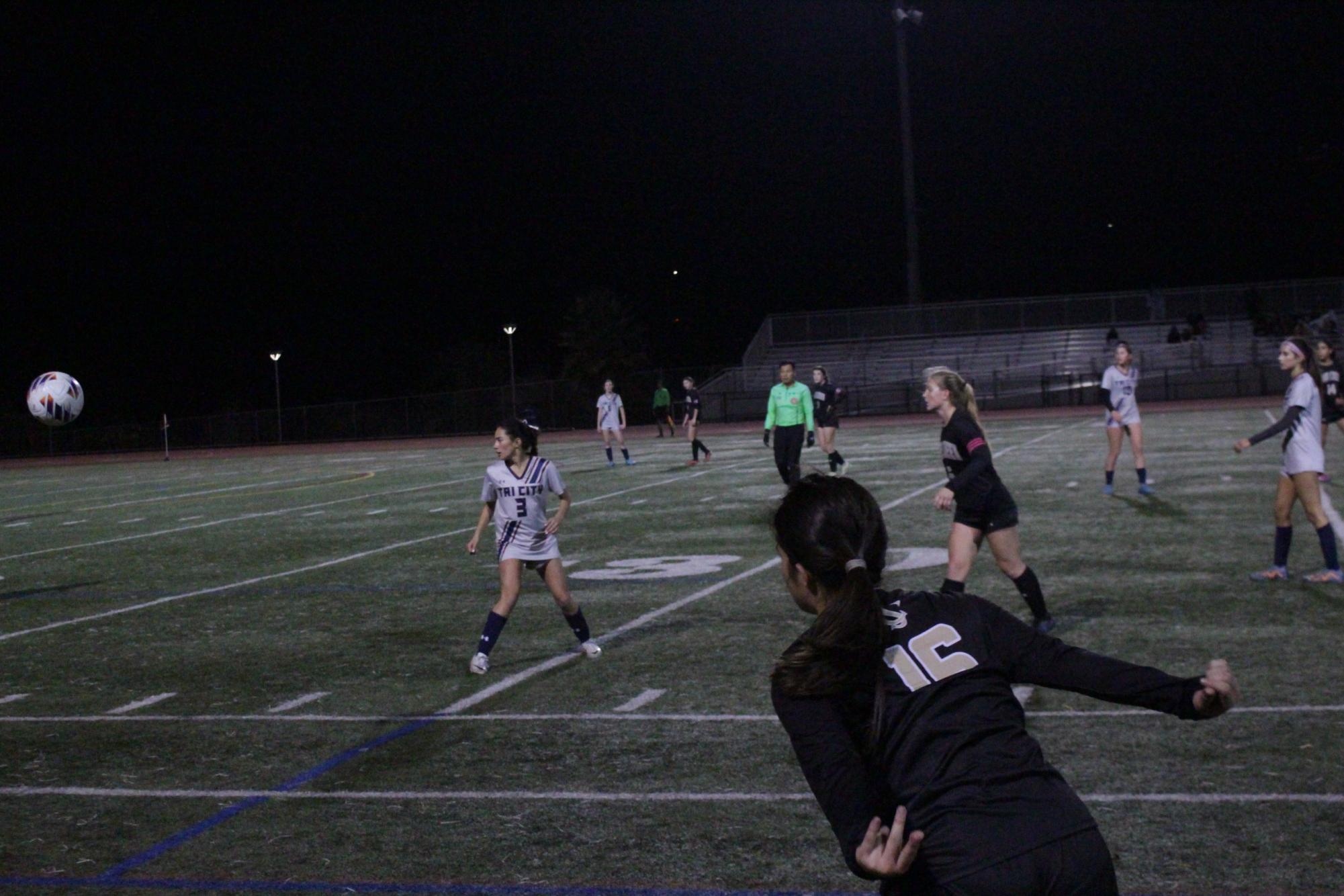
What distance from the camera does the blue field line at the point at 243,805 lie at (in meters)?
5.33

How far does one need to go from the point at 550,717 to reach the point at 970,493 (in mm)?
3023

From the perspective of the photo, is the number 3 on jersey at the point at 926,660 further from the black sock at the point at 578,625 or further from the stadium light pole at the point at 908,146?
the stadium light pole at the point at 908,146

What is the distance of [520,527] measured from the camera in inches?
350

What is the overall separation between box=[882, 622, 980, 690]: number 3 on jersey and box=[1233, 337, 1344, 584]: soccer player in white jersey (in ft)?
27.1

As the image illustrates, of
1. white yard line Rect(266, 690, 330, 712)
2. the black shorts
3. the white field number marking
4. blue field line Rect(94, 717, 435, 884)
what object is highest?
the black shorts

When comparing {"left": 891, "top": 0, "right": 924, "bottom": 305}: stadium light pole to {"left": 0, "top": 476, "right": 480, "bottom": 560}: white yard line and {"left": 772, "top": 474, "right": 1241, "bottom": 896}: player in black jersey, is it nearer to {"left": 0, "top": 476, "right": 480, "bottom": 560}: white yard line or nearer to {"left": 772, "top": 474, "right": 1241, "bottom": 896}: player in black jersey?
{"left": 0, "top": 476, "right": 480, "bottom": 560}: white yard line

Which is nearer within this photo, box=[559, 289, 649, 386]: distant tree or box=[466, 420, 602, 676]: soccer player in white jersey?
box=[466, 420, 602, 676]: soccer player in white jersey

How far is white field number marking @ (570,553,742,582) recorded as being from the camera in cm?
1264

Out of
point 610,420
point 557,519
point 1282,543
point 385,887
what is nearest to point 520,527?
point 557,519

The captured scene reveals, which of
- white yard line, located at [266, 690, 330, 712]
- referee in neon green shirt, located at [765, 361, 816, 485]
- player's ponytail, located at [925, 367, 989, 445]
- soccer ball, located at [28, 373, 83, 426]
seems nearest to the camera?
white yard line, located at [266, 690, 330, 712]

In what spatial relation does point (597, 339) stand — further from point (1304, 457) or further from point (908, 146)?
point (1304, 457)

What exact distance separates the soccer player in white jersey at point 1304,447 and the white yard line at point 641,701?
4991mm

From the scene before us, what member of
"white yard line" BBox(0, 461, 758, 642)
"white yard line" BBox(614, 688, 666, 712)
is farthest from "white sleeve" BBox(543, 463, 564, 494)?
"white yard line" BBox(614, 688, 666, 712)

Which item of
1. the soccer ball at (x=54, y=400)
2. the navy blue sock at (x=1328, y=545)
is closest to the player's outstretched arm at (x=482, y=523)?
the navy blue sock at (x=1328, y=545)
